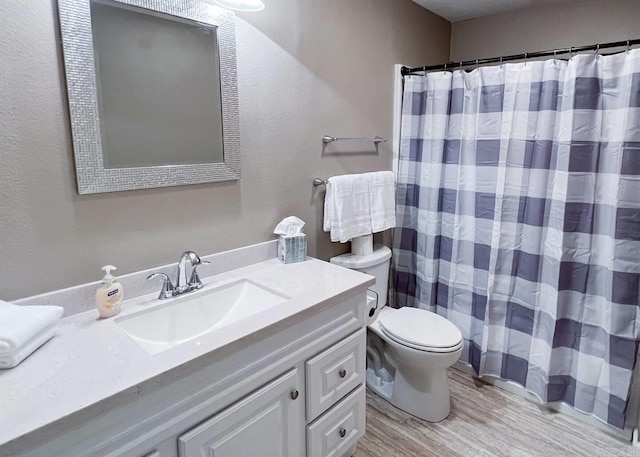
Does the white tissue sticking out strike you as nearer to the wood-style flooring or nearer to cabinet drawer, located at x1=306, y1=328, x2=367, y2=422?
cabinet drawer, located at x1=306, y1=328, x2=367, y2=422

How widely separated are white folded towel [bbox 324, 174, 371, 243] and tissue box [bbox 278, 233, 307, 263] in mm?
238

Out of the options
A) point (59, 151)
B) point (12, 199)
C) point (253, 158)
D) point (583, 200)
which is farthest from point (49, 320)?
point (583, 200)

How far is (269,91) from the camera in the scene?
1.72 metres

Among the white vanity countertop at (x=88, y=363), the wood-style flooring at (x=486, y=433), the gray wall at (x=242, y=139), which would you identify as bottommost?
the wood-style flooring at (x=486, y=433)

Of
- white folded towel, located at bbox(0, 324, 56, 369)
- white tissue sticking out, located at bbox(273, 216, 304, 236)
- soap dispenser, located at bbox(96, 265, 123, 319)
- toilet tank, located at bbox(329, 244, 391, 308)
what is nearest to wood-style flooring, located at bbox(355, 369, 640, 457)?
toilet tank, located at bbox(329, 244, 391, 308)

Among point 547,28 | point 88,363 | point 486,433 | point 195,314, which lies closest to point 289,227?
point 195,314

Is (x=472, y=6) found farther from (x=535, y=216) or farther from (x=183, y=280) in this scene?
(x=183, y=280)

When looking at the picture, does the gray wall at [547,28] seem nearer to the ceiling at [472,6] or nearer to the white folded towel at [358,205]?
the ceiling at [472,6]

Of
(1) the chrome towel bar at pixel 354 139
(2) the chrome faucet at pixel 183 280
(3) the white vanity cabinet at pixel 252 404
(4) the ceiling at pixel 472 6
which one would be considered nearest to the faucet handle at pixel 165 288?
(2) the chrome faucet at pixel 183 280

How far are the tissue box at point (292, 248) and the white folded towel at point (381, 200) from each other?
0.51 m

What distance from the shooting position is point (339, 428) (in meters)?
1.55

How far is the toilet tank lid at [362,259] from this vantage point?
205 centimetres

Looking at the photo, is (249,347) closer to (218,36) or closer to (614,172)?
(218,36)

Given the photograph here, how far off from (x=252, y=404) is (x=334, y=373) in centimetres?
39
